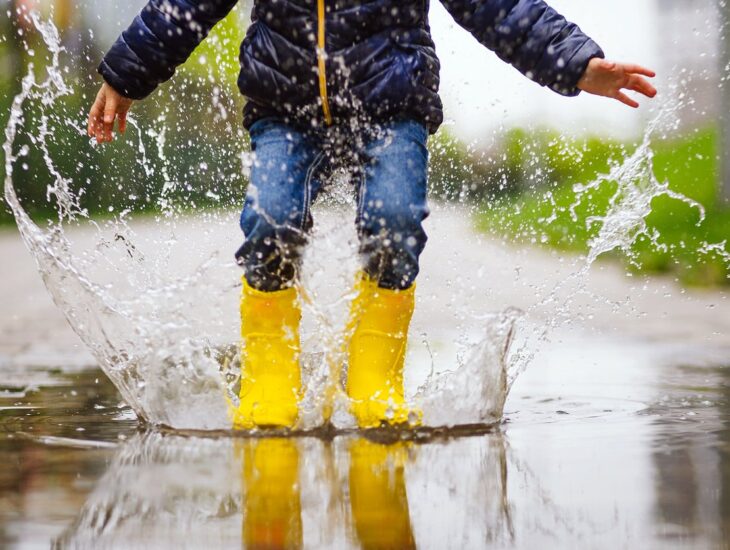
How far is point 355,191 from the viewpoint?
9.73 ft

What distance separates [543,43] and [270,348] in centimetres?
99

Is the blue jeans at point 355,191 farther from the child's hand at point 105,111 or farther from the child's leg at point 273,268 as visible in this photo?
the child's hand at point 105,111

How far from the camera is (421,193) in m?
2.86

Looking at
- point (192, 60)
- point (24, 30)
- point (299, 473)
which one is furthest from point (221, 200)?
point (24, 30)

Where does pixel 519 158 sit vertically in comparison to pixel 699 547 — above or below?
above

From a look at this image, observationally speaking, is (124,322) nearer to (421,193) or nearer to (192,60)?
(421,193)

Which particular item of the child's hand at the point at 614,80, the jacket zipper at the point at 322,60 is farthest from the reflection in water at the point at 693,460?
the jacket zipper at the point at 322,60

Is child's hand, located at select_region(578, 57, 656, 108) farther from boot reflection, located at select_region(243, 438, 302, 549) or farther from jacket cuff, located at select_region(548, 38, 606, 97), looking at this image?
boot reflection, located at select_region(243, 438, 302, 549)

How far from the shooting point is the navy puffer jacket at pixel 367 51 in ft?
9.35

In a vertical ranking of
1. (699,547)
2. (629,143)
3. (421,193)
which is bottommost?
(699,547)

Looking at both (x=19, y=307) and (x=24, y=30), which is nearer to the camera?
(x=19, y=307)

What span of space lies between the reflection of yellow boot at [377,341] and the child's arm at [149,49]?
0.76 metres

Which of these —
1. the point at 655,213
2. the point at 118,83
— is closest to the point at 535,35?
the point at 118,83

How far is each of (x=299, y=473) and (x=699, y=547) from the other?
803mm
